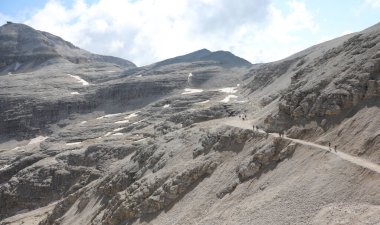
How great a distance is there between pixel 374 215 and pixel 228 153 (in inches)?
859

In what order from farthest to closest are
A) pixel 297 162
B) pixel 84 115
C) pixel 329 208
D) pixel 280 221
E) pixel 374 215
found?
1. pixel 84 115
2. pixel 297 162
3. pixel 280 221
4. pixel 329 208
5. pixel 374 215

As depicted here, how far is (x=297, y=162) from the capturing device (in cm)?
3728

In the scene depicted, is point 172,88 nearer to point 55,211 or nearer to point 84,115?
point 84,115

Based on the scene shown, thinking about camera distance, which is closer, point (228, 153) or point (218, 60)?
point (228, 153)

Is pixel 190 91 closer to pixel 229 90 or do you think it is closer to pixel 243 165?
pixel 229 90

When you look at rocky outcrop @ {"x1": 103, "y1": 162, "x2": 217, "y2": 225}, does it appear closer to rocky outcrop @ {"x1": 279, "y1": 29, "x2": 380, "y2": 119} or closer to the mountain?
the mountain

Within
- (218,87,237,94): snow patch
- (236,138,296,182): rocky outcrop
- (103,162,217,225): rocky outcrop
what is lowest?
(103,162,217,225): rocky outcrop

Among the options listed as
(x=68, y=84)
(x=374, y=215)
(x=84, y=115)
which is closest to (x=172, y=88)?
(x=84, y=115)

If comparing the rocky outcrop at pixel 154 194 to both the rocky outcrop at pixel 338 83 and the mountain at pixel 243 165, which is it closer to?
Answer: the mountain at pixel 243 165

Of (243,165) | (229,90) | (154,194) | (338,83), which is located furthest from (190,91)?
(243,165)

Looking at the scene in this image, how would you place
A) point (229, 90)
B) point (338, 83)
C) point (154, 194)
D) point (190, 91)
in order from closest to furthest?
1. point (338, 83)
2. point (154, 194)
3. point (229, 90)
4. point (190, 91)

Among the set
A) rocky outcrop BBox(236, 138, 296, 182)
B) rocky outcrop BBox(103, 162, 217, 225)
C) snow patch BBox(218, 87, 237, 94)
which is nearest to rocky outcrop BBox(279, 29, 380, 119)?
rocky outcrop BBox(236, 138, 296, 182)

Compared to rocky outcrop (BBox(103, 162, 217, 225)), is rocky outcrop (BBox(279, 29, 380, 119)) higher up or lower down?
higher up

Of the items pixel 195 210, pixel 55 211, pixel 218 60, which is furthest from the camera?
pixel 218 60
